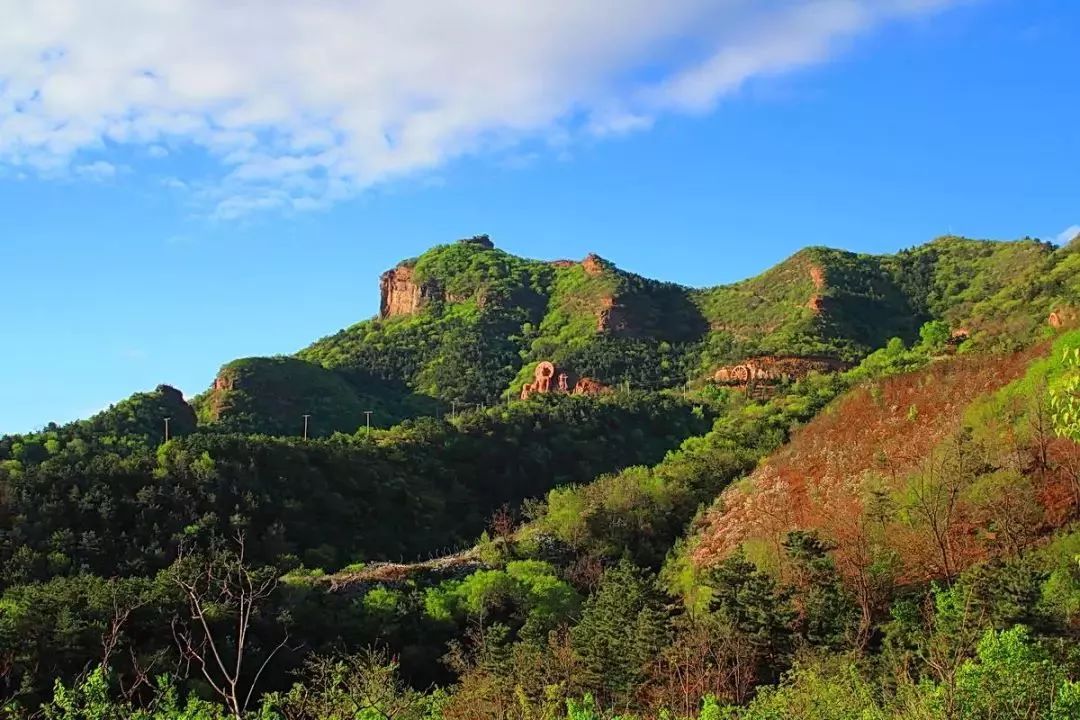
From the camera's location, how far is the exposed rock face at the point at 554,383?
106 metres

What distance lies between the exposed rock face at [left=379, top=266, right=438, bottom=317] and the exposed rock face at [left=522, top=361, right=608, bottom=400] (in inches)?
1536

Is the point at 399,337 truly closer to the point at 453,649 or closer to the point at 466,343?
the point at 466,343

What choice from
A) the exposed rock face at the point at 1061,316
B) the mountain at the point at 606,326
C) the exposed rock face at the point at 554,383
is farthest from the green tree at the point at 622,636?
the exposed rock face at the point at 554,383

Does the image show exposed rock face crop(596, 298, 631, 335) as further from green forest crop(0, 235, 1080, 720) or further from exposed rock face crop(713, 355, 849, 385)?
green forest crop(0, 235, 1080, 720)

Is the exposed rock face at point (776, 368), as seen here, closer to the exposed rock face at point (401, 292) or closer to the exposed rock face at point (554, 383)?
the exposed rock face at point (554, 383)

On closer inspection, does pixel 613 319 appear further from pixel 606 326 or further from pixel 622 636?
pixel 622 636

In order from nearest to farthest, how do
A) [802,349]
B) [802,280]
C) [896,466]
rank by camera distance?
[896,466]
[802,349]
[802,280]

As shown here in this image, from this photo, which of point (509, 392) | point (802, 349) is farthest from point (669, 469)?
point (509, 392)

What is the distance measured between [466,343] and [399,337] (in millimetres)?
11350

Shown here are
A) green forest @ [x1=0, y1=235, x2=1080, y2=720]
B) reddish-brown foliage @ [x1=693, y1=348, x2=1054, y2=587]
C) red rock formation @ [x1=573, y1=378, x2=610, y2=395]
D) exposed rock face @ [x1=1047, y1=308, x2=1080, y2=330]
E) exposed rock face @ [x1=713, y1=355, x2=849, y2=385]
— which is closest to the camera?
green forest @ [x1=0, y1=235, x2=1080, y2=720]

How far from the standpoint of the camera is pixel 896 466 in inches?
1564

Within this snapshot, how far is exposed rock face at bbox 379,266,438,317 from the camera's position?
479ft

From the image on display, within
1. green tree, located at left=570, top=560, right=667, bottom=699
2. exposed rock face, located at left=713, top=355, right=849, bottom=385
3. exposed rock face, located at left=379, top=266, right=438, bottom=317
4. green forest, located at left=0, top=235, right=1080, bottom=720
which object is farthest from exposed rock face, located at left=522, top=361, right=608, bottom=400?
green tree, located at left=570, top=560, right=667, bottom=699

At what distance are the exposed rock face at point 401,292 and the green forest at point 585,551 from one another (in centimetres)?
5025
